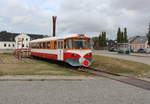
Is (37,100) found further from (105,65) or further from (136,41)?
(136,41)

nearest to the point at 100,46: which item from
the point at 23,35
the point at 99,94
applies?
the point at 23,35

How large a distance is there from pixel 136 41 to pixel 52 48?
92119 millimetres

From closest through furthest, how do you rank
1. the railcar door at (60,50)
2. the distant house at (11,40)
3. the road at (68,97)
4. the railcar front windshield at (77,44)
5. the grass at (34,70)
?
the road at (68,97) < the grass at (34,70) < the railcar front windshield at (77,44) < the railcar door at (60,50) < the distant house at (11,40)

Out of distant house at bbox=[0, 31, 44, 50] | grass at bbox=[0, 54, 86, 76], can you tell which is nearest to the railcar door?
grass at bbox=[0, 54, 86, 76]

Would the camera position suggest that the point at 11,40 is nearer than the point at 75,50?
No

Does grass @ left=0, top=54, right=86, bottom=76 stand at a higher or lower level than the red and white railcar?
lower

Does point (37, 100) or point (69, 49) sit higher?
point (69, 49)

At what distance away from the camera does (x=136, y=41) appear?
106938 millimetres

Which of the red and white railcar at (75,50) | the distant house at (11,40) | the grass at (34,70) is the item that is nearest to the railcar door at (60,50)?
the red and white railcar at (75,50)

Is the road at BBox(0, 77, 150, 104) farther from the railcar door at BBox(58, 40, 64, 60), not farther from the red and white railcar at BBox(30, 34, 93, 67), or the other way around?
the railcar door at BBox(58, 40, 64, 60)

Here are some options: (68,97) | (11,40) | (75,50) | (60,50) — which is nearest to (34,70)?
(75,50)

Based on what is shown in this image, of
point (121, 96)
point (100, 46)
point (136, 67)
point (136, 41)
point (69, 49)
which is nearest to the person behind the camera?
point (121, 96)

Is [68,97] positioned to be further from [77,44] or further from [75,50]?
[77,44]

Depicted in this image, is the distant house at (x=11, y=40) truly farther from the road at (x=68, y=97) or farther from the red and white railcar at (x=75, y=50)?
the road at (x=68, y=97)
